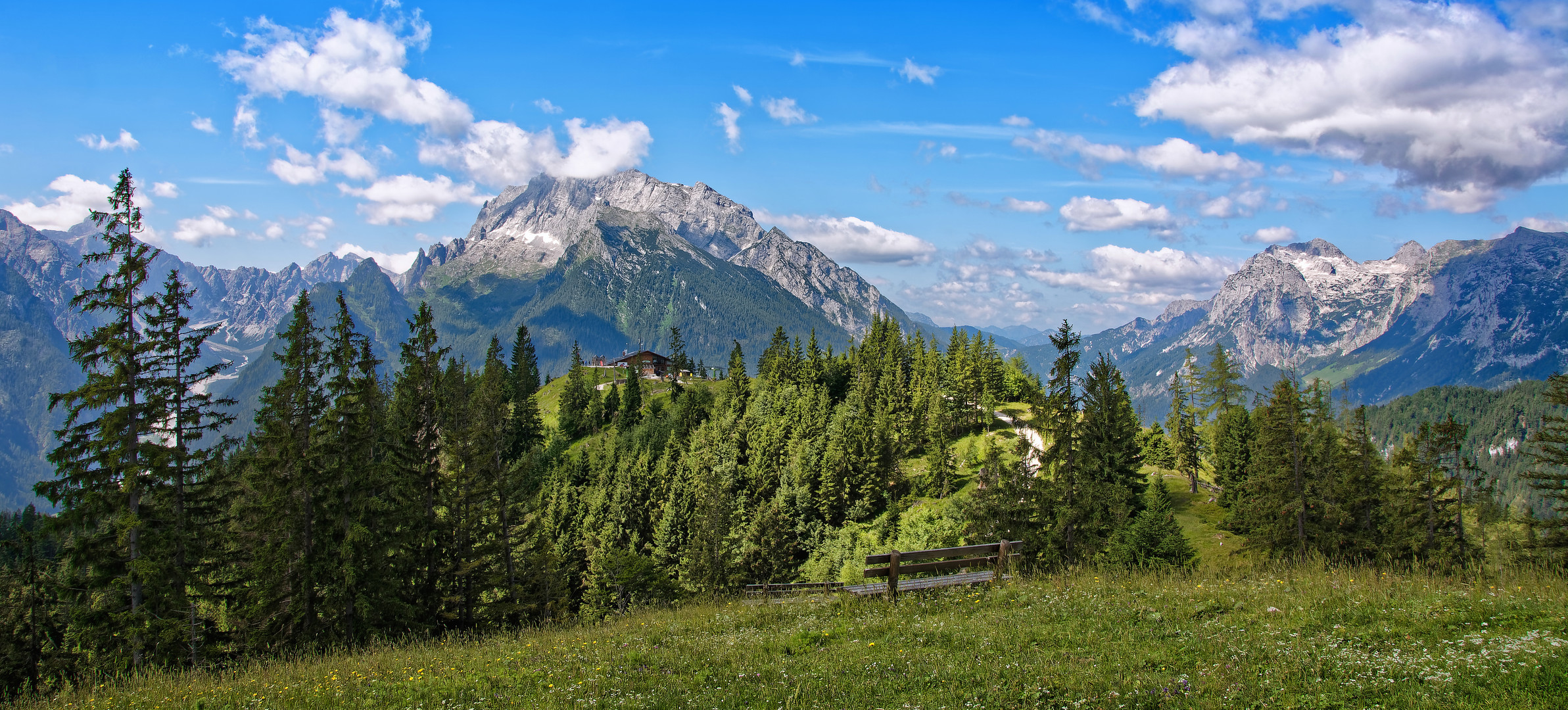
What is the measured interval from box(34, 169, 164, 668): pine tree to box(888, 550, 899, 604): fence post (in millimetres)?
24370

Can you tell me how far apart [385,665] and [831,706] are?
1006 cm

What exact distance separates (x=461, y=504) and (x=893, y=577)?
22.9 meters

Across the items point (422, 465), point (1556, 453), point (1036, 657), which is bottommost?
point (1556, 453)

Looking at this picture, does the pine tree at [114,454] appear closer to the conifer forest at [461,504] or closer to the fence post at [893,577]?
the conifer forest at [461,504]

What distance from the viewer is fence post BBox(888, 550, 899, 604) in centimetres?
1673

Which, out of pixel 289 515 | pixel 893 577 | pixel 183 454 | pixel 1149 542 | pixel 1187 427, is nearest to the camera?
pixel 893 577

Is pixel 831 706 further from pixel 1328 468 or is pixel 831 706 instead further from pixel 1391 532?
pixel 1391 532

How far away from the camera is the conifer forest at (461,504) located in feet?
78.9

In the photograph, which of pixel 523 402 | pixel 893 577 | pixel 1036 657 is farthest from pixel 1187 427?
pixel 523 402

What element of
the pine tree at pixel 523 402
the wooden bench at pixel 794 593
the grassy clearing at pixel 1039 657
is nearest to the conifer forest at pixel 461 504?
the grassy clearing at pixel 1039 657

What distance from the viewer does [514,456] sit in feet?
376

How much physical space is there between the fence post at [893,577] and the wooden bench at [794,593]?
1.71 metres

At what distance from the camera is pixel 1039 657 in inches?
443

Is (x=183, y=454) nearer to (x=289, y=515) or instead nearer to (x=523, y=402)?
(x=289, y=515)
